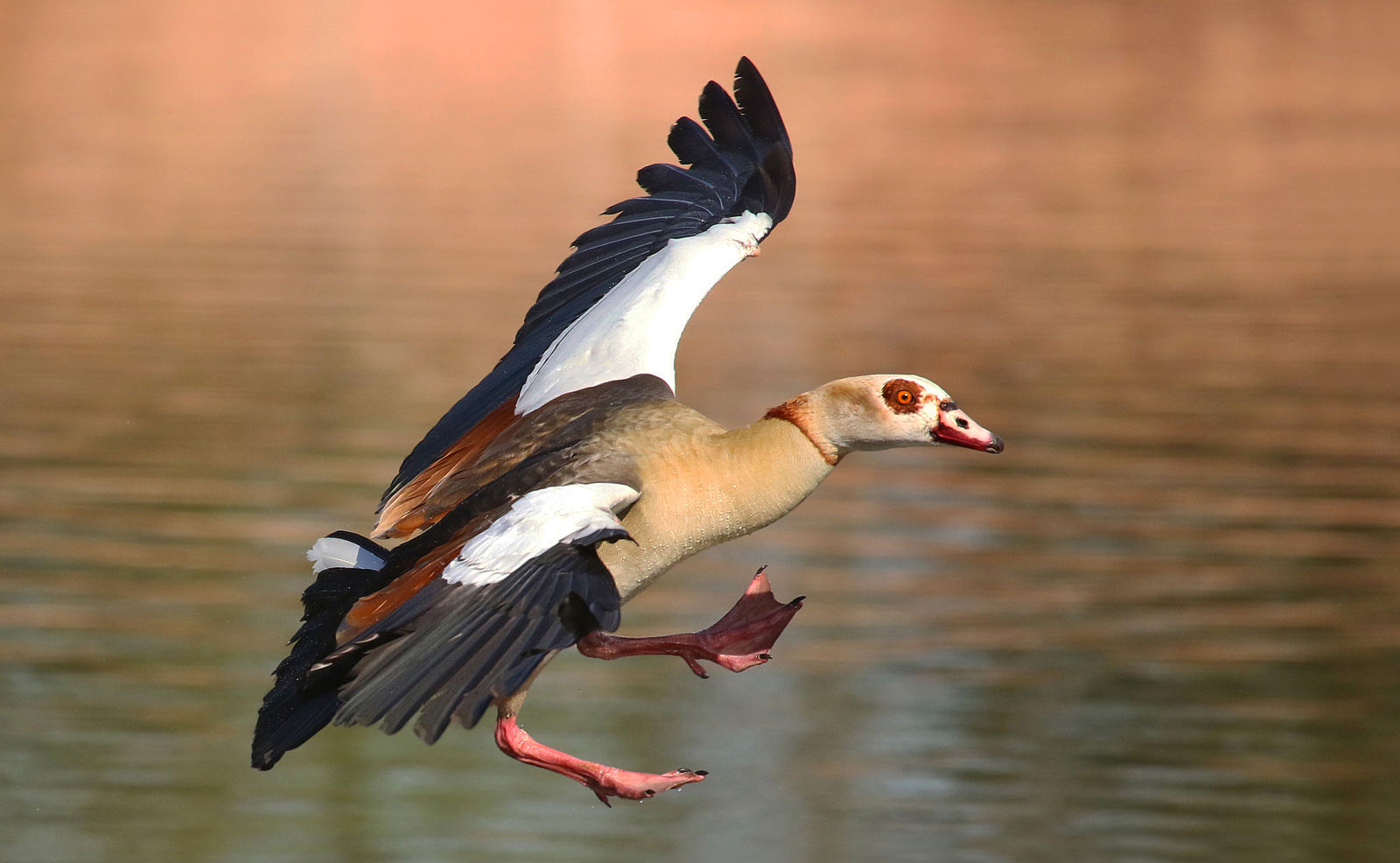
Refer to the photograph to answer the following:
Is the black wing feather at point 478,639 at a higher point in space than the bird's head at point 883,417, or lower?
lower

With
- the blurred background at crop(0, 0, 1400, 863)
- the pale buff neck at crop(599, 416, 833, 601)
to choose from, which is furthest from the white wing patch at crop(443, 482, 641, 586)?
the blurred background at crop(0, 0, 1400, 863)

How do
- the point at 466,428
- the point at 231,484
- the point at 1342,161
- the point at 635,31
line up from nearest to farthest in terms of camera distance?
1. the point at 466,428
2. the point at 231,484
3. the point at 1342,161
4. the point at 635,31

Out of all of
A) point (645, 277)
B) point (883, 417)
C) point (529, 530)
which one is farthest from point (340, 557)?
point (883, 417)

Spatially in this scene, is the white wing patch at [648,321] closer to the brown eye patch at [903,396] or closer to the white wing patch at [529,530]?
the brown eye patch at [903,396]

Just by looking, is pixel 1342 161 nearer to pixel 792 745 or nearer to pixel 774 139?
pixel 792 745

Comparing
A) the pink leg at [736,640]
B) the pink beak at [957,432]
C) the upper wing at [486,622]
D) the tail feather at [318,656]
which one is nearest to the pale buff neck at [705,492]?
the pink leg at [736,640]

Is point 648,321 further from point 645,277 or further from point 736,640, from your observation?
point 736,640

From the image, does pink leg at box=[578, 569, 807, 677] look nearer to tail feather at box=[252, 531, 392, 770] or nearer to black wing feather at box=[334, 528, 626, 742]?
tail feather at box=[252, 531, 392, 770]

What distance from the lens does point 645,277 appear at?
7.89m

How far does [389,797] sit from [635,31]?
108 feet

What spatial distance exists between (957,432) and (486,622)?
179cm

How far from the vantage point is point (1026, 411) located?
19.1 metres

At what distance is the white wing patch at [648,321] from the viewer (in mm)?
7695

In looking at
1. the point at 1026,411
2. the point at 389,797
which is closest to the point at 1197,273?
the point at 1026,411
